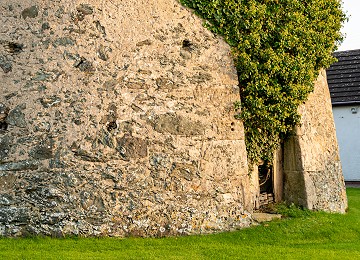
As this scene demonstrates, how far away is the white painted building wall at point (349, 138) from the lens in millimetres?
20539

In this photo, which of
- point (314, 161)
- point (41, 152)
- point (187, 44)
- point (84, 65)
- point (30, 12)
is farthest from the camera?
point (314, 161)

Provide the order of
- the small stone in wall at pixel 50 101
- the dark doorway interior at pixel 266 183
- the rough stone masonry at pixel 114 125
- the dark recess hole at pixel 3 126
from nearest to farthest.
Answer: the rough stone masonry at pixel 114 125
the small stone in wall at pixel 50 101
the dark recess hole at pixel 3 126
the dark doorway interior at pixel 266 183

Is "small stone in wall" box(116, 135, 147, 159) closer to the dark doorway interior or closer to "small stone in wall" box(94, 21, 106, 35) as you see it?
"small stone in wall" box(94, 21, 106, 35)

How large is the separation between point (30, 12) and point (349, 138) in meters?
15.9

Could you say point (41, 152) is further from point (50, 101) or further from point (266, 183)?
point (266, 183)

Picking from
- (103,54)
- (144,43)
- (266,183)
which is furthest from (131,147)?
(266,183)

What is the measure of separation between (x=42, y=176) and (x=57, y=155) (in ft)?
1.13

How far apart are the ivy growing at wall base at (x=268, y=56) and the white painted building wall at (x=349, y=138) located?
40.6 feet

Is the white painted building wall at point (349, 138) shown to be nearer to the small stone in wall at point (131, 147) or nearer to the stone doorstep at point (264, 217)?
the stone doorstep at point (264, 217)

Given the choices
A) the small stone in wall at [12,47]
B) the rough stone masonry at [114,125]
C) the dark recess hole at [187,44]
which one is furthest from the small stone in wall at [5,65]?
the dark recess hole at [187,44]

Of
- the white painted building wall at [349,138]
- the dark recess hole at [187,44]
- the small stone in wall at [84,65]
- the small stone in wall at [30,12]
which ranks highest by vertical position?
the white painted building wall at [349,138]

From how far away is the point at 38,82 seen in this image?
732 cm

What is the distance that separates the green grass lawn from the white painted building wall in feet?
42.7

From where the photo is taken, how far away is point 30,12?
7.52 m
